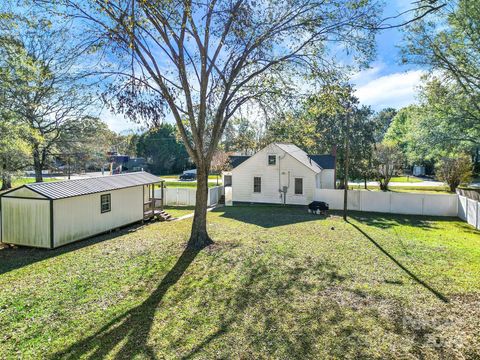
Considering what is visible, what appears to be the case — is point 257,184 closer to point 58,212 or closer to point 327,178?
point 327,178

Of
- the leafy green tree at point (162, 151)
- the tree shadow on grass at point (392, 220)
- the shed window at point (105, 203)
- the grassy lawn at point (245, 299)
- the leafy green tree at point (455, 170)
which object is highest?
the leafy green tree at point (162, 151)

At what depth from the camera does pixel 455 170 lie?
30266 millimetres

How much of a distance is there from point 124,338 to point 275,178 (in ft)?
63.1

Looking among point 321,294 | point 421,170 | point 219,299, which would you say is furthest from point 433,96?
point 421,170

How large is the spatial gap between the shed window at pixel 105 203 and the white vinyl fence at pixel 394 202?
14.4 meters

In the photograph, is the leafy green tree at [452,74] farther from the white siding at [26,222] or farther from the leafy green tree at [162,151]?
the leafy green tree at [162,151]

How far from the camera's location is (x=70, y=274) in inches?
354

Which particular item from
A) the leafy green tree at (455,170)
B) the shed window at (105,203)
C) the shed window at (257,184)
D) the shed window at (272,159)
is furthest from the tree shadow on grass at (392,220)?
the leafy green tree at (455,170)

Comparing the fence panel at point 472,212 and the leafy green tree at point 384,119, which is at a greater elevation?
the leafy green tree at point 384,119

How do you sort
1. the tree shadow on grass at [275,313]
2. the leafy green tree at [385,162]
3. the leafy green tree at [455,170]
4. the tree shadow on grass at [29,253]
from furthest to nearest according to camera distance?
the leafy green tree at [385,162], the leafy green tree at [455,170], the tree shadow on grass at [29,253], the tree shadow on grass at [275,313]

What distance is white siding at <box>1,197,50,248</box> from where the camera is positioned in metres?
12.0

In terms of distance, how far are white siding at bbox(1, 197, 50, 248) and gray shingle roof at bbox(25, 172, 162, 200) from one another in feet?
1.73

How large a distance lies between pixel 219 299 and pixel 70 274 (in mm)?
4809

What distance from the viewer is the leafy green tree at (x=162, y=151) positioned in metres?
A: 55.0
